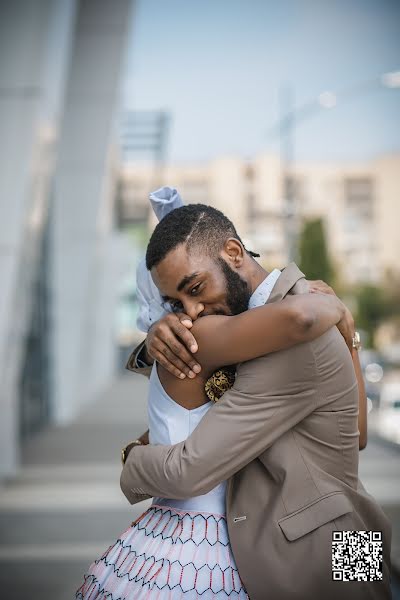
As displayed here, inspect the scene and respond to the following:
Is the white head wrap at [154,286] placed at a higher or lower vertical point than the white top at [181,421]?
higher

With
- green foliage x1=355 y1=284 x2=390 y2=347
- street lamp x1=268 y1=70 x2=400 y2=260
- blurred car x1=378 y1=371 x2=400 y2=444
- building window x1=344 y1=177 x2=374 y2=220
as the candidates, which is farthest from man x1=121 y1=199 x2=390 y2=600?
building window x1=344 y1=177 x2=374 y2=220

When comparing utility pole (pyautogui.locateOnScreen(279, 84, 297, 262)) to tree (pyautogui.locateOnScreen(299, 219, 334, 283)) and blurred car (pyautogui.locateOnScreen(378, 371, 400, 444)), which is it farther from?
tree (pyautogui.locateOnScreen(299, 219, 334, 283))

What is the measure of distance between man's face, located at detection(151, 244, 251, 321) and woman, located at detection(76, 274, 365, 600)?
2.0 inches

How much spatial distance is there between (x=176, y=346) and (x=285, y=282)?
0.32 metres

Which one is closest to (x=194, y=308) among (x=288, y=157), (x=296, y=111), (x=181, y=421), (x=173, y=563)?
(x=181, y=421)

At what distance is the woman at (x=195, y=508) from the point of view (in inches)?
75.0

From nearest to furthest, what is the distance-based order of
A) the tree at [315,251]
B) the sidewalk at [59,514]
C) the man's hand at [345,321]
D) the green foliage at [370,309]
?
1. the man's hand at [345,321]
2. the sidewalk at [59,514]
3. the tree at [315,251]
4. the green foliage at [370,309]

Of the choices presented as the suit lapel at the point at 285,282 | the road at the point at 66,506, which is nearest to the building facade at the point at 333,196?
the road at the point at 66,506

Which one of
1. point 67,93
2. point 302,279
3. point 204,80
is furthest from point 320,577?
point 204,80

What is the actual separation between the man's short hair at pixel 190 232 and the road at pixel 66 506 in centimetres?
426

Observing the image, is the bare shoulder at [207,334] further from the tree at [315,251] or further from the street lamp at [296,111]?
A: the tree at [315,251]

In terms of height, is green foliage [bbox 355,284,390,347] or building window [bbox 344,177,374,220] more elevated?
building window [bbox 344,177,374,220]

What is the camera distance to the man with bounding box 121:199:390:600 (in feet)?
6.32

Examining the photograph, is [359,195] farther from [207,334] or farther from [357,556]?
[357,556]
